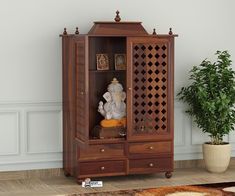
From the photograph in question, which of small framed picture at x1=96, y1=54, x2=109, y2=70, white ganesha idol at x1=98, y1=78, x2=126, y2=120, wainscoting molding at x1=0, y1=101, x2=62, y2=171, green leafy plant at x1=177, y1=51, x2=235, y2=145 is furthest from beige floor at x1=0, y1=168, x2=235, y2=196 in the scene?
small framed picture at x1=96, y1=54, x2=109, y2=70

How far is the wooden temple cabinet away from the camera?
5.28 metres

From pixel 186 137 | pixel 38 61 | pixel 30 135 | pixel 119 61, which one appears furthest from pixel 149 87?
pixel 30 135

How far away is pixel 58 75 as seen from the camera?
5594mm

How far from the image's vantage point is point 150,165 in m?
5.49

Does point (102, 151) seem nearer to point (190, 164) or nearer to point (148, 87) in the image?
point (148, 87)

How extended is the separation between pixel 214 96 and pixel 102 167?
1294 mm

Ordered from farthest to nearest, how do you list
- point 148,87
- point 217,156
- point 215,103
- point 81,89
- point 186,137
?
point 186,137 → point 217,156 → point 215,103 → point 148,87 → point 81,89

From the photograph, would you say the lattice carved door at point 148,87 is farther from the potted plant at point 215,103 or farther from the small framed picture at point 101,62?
the potted plant at point 215,103

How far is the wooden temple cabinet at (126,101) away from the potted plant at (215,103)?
399mm

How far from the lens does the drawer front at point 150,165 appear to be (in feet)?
17.9

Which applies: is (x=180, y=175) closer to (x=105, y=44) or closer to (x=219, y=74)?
(x=219, y=74)

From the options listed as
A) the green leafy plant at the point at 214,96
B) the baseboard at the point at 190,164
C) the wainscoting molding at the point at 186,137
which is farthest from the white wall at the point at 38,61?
the baseboard at the point at 190,164

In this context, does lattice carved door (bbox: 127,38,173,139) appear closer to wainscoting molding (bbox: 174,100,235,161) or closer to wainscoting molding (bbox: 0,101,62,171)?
wainscoting molding (bbox: 174,100,235,161)

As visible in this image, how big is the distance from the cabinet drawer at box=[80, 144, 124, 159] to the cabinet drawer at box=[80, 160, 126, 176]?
2.6 inches
